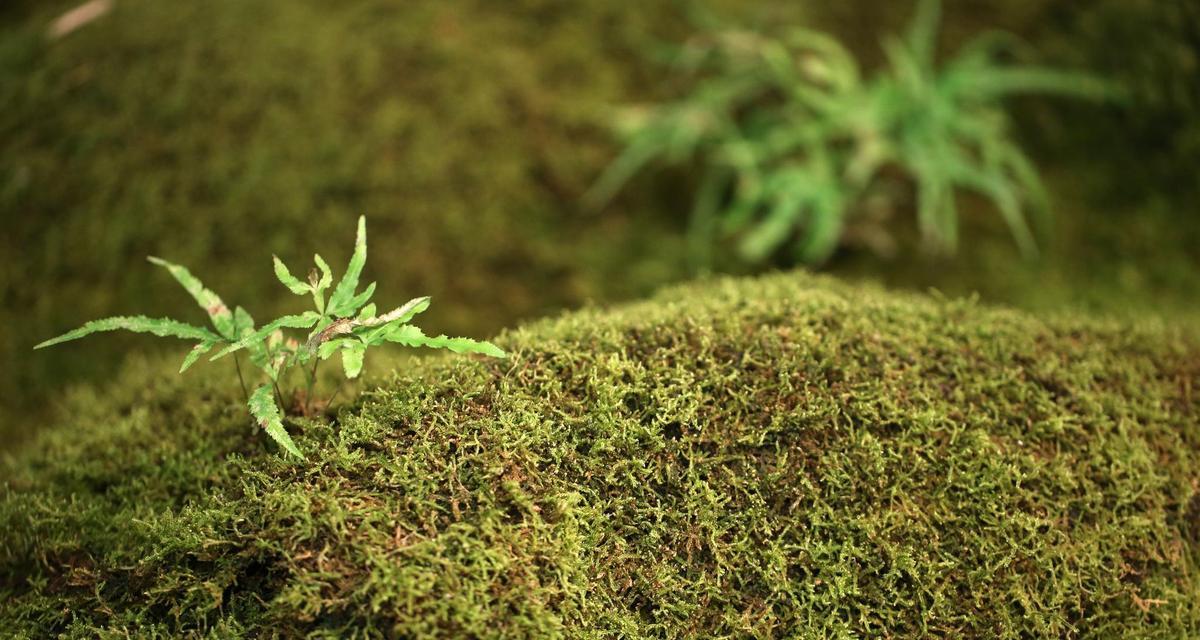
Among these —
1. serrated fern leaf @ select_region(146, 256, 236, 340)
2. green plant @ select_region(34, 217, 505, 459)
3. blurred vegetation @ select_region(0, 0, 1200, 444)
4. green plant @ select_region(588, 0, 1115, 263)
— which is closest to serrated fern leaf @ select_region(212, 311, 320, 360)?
Result: green plant @ select_region(34, 217, 505, 459)

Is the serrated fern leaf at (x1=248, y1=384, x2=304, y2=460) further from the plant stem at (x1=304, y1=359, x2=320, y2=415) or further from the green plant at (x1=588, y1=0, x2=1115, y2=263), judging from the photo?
the green plant at (x1=588, y1=0, x2=1115, y2=263)

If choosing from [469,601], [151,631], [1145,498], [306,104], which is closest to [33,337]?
[306,104]

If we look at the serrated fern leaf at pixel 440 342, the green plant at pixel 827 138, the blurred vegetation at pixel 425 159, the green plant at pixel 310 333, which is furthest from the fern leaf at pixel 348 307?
the green plant at pixel 827 138

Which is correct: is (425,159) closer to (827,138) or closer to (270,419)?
(827,138)

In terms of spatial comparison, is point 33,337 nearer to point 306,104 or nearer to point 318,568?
point 306,104

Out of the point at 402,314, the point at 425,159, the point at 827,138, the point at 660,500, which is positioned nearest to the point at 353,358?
the point at 402,314

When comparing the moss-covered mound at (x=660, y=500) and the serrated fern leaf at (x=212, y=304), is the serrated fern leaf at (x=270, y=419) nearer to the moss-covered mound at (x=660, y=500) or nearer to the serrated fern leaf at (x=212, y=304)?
the moss-covered mound at (x=660, y=500)

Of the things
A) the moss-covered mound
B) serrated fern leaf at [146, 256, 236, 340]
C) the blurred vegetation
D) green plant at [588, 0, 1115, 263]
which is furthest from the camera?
green plant at [588, 0, 1115, 263]
